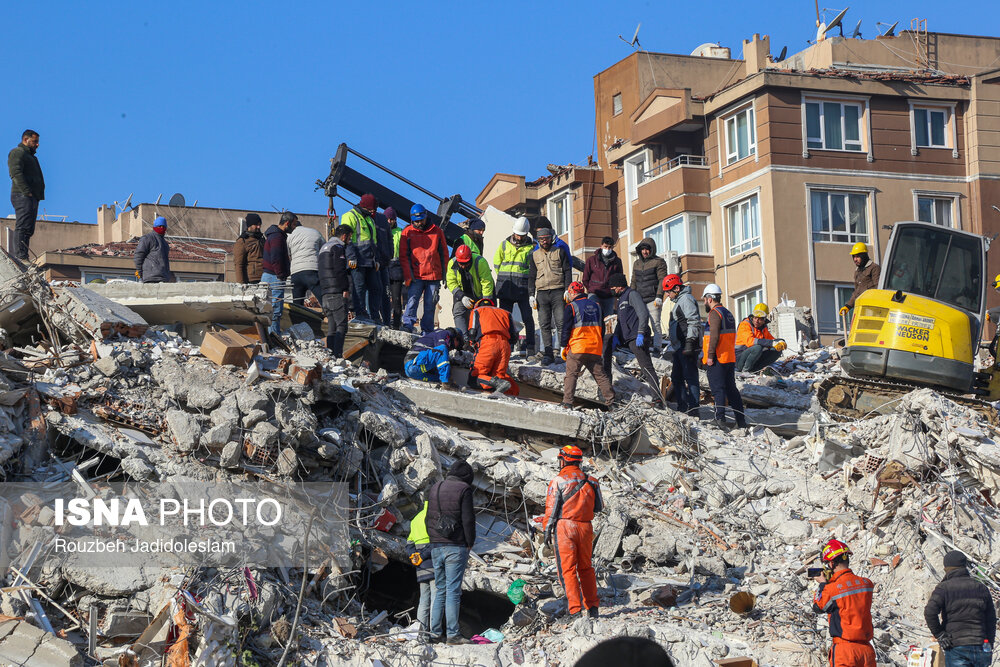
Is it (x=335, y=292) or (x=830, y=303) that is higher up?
(x=830, y=303)

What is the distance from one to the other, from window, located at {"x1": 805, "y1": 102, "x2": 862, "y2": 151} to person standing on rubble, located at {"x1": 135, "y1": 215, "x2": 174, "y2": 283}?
22.4 meters

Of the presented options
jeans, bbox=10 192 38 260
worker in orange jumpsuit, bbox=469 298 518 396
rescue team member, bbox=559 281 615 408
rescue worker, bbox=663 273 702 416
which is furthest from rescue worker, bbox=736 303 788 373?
jeans, bbox=10 192 38 260

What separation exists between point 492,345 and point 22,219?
5.83m

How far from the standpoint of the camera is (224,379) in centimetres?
1202

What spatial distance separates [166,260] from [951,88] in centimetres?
2622

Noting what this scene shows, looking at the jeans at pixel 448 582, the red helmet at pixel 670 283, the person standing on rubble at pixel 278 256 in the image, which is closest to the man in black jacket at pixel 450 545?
the jeans at pixel 448 582

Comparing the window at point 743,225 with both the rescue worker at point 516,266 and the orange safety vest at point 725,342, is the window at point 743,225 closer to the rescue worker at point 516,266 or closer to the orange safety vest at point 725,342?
the rescue worker at point 516,266

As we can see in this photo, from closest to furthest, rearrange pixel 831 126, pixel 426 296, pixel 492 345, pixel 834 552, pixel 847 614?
1. pixel 847 614
2. pixel 834 552
3. pixel 492 345
4. pixel 426 296
5. pixel 831 126

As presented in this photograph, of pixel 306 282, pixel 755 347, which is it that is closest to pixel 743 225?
pixel 755 347

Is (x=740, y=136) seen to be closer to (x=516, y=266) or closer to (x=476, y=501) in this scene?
(x=516, y=266)

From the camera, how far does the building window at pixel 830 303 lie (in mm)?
32312

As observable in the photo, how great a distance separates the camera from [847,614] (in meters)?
9.08

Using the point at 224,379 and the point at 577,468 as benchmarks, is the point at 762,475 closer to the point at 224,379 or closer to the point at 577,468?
the point at 577,468

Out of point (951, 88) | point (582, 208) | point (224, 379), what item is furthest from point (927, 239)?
point (582, 208)
